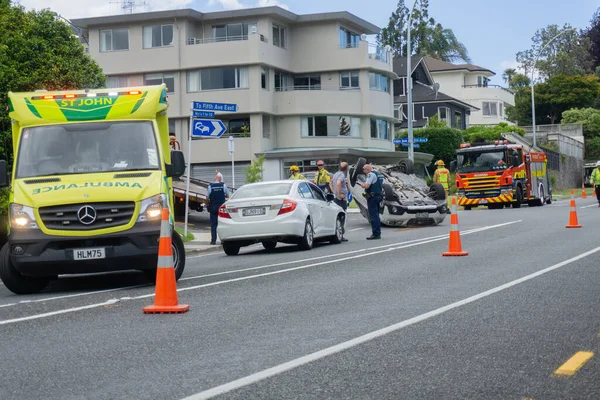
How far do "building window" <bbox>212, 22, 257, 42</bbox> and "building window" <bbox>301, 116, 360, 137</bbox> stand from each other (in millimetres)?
6207

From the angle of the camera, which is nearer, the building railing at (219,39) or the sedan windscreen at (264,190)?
the sedan windscreen at (264,190)

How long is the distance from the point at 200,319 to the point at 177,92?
48.7 metres

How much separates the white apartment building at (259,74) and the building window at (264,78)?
0.19 feet

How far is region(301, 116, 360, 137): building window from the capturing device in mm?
59312

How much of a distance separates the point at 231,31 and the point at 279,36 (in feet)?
10.4

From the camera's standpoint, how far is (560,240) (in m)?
19.7

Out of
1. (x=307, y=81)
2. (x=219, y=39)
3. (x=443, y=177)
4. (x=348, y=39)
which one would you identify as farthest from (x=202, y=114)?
(x=348, y=39)

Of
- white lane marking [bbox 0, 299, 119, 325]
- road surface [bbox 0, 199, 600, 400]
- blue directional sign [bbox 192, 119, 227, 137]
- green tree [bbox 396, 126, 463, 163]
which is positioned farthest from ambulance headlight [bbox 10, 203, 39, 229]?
green tree [bbox 396, 126, 463, 163]

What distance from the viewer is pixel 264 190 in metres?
20.0

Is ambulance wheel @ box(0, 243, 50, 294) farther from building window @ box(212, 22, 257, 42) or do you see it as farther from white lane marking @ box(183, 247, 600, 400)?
building window @ box(212, 22, 257, 42)

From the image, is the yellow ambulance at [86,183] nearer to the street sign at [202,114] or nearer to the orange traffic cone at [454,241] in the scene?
the orange traffic cone at [454,241]

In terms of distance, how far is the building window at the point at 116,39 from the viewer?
5822 centimetres

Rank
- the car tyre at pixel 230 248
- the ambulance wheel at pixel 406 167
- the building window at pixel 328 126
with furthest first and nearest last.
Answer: the building window at pixel 328 126, the ambulance wheel at pixel 406 167, the car tyre at pixel 230 248

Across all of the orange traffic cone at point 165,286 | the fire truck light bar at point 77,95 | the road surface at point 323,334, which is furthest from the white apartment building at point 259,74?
the orange traffic cone at point 165,286
